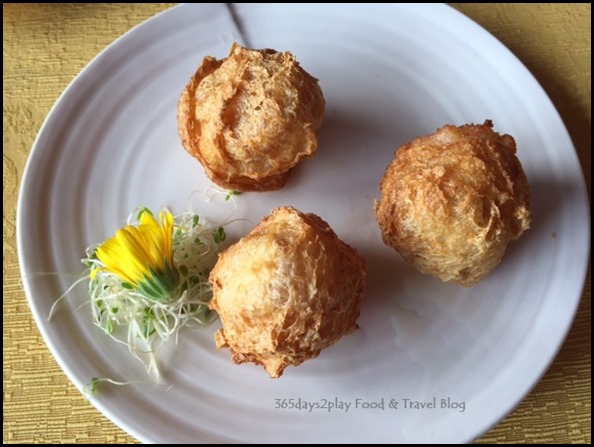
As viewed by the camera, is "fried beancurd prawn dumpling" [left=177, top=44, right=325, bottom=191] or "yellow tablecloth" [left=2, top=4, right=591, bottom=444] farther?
"yellow tablecloth" [left=2, top=4, right=591, bottom=444]

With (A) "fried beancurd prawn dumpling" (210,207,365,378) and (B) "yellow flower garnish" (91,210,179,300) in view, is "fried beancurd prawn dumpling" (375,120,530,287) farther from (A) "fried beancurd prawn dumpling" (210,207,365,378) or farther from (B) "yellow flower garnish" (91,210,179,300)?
(B) "yellow flower garnish" (91,210,179,300)

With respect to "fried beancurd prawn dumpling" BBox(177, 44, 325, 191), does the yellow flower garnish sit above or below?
below

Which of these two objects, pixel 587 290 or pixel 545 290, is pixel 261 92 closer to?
pixel 545 290

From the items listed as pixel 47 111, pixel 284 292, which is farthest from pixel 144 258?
pixel 47 111

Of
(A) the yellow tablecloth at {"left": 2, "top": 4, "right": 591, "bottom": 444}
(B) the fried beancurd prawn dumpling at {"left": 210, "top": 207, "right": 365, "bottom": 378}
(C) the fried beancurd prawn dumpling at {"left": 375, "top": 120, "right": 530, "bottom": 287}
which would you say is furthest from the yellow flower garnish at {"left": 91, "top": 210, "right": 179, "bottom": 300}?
(C) the fried beancurd prawn dumpling at {"left": 375, "top": 120, "right": 530, "bottom": 287}

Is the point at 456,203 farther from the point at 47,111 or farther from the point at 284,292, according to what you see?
the point at 47,111

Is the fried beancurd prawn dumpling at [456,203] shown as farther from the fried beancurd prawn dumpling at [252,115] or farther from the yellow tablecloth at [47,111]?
the yellow tablecloth at [47,111]

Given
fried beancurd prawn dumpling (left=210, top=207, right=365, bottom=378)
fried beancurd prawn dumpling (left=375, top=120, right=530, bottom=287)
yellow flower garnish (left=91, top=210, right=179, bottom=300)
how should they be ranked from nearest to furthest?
fried beancurd prawn dumpling (left=210, top=207, right=365, bottom=378) < fried beancurd prawn dumpling (left=375, top=120, right=530, bottom=287) < yellow flower garnish (left=91, top=210, right=179, bottom=300)
